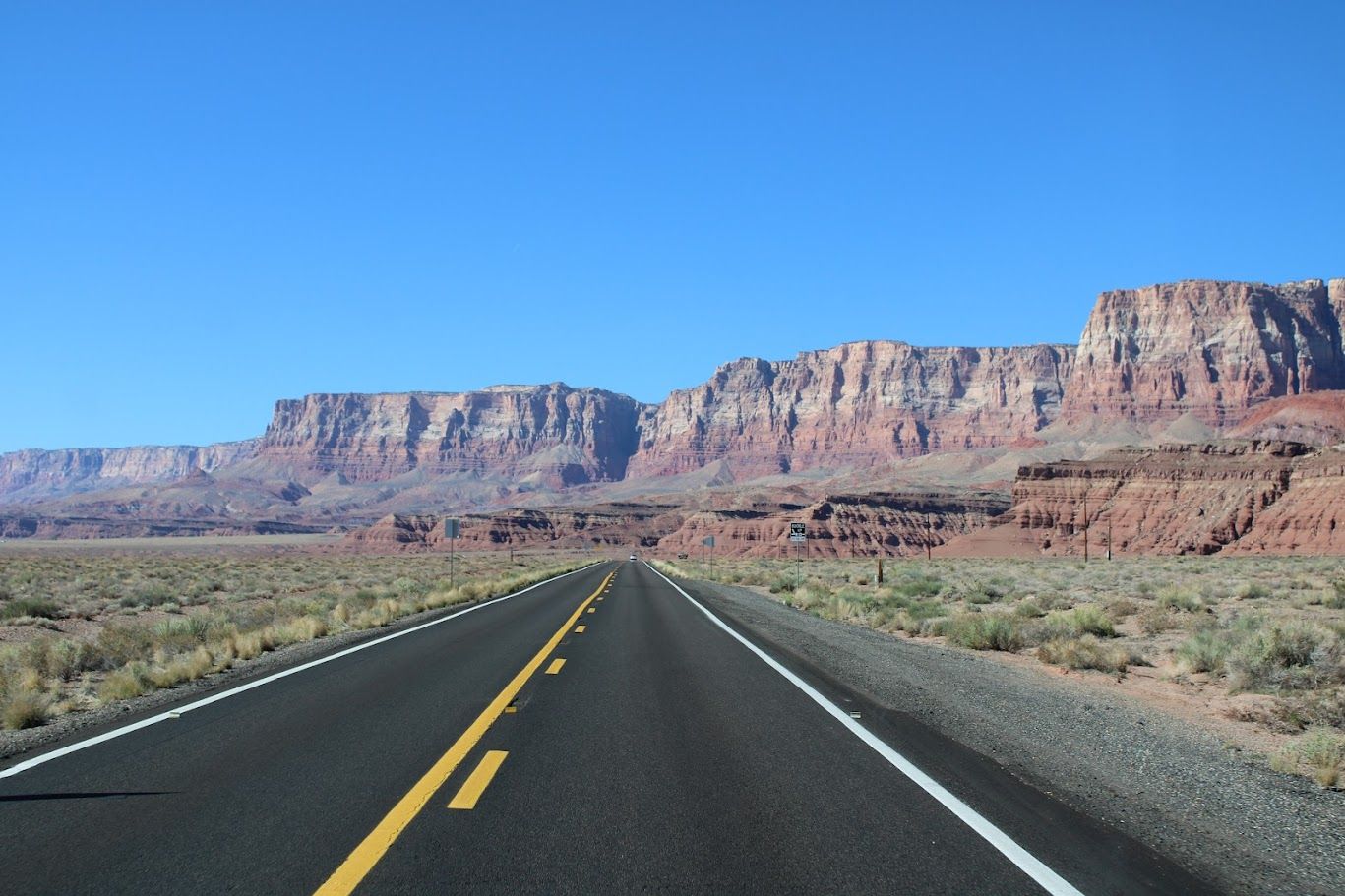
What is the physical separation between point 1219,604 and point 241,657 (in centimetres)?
2283

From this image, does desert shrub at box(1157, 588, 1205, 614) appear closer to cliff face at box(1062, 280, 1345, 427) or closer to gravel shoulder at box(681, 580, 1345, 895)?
gravel shoulder at box(681, 580, 1345, 895)

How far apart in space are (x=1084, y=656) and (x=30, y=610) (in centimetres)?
2471

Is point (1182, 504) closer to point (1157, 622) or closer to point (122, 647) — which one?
point (1157, 622)

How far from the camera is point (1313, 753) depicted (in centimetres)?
746

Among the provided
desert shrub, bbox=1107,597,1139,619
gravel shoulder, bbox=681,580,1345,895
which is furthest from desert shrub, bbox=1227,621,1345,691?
desert shrub, bbox=1107,597,1139,619

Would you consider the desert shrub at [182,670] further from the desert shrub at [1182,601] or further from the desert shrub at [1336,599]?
the desert shrub at [1336,599]

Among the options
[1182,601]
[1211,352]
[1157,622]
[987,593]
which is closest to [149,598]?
[987,593]

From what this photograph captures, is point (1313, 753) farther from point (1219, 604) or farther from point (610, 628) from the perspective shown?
point (1219, 604)

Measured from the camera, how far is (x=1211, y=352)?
615 feet

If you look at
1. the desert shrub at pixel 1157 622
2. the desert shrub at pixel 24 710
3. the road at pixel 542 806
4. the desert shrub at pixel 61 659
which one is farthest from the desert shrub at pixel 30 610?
the desert shrub at pixel 1157 622

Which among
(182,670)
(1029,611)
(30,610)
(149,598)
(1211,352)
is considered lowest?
(149,598)

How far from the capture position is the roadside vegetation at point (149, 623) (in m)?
11.6

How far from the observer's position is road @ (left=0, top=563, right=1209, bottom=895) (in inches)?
192

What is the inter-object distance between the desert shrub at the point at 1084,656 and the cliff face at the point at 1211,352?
18535 cm
